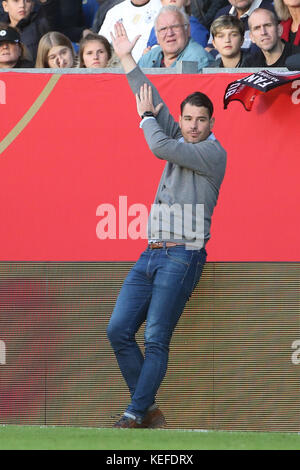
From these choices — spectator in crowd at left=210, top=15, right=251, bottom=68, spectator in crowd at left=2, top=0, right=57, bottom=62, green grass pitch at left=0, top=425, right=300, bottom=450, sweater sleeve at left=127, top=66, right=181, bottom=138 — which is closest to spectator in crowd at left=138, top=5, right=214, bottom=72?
spectator in crowd at left=210, top=15, right=251, bottom=68

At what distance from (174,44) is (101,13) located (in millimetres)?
2451

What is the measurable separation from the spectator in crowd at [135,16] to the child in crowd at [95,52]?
1.06 m

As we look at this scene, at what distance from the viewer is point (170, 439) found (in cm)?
545

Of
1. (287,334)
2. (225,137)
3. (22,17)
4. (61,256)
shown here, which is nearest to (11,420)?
(61,256)

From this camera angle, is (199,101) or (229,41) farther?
(229,41)

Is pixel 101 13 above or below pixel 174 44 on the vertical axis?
above

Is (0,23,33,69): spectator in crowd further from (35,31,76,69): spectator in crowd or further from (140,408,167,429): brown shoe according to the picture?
(140,408,167,429): brown shoe

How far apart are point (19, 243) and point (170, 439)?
2.26 meters

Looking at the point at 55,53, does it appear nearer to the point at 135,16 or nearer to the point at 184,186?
the point at 135,16

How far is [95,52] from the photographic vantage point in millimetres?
8438

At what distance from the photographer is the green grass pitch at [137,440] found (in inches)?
205

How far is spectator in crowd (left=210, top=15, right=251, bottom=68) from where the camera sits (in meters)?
8.30

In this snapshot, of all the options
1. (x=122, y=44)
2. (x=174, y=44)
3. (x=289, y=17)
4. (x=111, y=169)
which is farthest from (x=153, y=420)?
(x=289, y=17)

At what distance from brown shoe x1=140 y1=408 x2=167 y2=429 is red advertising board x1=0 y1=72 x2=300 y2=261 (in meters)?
1.21
